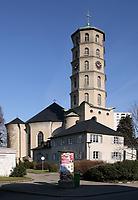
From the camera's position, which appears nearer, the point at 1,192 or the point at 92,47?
the point at 1,192

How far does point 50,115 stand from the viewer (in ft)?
318

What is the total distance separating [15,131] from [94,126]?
29400mm

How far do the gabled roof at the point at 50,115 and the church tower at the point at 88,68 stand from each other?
6589 millimetres

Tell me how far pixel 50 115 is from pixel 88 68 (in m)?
15.8

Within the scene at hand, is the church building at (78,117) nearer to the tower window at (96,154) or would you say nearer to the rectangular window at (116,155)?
the rectangular window at (116,155)

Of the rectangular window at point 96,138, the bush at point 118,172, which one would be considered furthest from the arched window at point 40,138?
the bush at point 118,172

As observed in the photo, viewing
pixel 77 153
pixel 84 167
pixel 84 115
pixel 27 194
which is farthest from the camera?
pixel 84 115

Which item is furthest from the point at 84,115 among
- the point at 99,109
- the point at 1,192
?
the point at 1,192

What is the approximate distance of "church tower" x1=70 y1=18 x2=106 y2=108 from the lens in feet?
286

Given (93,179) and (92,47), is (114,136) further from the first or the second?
(93,179)

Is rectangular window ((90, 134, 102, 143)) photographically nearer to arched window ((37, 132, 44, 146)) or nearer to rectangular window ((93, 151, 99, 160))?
rectangular window ((93, 151, 99, 160))

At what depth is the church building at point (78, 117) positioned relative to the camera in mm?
76500

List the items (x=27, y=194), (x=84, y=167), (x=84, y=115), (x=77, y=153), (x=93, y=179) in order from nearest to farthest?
1. (x=27, y=194)
2. (x=93, y=179)
3. (x=84, y=167)
4. (x=77, y=153)
5. (x=84, y=115)

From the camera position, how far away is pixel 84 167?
5278 cm
